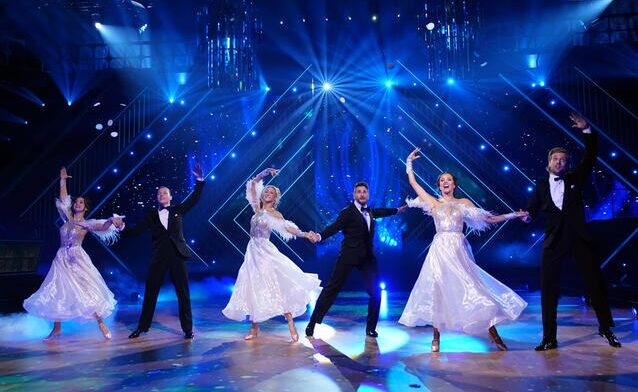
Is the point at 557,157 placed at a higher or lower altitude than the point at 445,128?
lower

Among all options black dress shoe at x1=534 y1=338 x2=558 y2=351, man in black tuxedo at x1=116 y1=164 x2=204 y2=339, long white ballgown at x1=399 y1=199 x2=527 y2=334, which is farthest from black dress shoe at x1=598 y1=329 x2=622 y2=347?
man in black tuxedo at x1=116 y1=164 x2=204 y2=339

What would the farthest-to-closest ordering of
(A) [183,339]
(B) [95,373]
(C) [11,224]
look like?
(C) [11,224] → (A) [183,339] → (B) [95,373]

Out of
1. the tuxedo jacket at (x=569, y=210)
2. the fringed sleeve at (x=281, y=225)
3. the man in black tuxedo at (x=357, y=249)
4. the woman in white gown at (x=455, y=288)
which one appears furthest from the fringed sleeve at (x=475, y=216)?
the fringed sleeve at (x=281, y=225)

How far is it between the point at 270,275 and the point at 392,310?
283 centimetres

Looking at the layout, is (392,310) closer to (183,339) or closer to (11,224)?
(183,339)

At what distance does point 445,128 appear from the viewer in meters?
11.8

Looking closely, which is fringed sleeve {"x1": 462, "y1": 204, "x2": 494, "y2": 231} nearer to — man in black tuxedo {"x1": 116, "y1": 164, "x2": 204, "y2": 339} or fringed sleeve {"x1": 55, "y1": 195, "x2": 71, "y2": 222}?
man in black tuxedo {"x1": 116, "y1": 164, "x2": 204, "y2": 339}

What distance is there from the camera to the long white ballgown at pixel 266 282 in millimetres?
5176

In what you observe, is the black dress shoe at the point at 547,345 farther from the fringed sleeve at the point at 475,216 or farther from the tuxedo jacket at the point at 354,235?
the tuxedo jacket at the point at 354,235

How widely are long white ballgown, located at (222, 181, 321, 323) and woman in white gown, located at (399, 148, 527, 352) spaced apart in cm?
114

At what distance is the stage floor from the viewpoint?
336 centimetres

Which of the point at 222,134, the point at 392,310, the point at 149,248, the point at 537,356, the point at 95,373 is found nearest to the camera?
the point at 95,373

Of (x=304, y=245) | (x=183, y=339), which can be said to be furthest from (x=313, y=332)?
(x=304, y=245)

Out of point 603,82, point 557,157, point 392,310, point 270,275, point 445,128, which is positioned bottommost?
point 392,310
